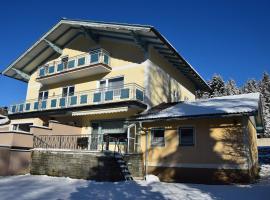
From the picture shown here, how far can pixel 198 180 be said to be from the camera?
1584 centimetres

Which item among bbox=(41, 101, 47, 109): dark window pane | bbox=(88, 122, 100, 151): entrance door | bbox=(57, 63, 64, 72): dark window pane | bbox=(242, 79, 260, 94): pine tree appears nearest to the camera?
bbox=(88, 122, 100, 151): entrance door

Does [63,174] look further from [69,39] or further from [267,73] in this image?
[267,73]

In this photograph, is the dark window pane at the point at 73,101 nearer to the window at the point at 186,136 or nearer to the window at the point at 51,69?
the window at the point at 51,69

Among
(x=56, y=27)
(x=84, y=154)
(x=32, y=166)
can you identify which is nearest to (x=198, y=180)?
(x=84, y=154)

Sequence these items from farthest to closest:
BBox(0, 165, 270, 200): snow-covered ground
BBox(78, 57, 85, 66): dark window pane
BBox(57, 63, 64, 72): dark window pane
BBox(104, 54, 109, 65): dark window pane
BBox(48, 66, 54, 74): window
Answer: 1. BBox(48, 66, 54, 74): window
2. BBox(57, 63, 64, 72): dark window pane
3. BBox(78, 57, 85, 66): dark window pane
4. BBox(104, 54, 109, 65): dark window pane
5. BBox(0, 165, 270, 200): snow-covered ground

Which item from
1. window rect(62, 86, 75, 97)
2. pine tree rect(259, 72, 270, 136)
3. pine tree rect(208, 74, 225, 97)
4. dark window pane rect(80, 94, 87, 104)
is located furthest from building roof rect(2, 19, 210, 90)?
pine tree rect(259, 72, 270, 136)

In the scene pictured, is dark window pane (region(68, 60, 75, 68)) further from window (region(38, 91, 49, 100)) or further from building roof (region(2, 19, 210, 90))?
window (region(38, 91, 49, 100))

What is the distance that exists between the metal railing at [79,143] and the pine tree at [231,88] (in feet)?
142

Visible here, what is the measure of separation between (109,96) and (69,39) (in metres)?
9.61

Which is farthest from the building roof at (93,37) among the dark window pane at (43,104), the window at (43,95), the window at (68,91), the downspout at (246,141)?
the downspout at (246,141)

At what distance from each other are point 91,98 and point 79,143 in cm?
382

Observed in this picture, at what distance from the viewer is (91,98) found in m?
21.3

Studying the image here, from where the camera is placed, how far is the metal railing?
18844 millimetres

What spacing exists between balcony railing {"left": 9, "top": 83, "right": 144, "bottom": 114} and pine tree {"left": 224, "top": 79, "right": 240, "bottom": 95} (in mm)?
42969
